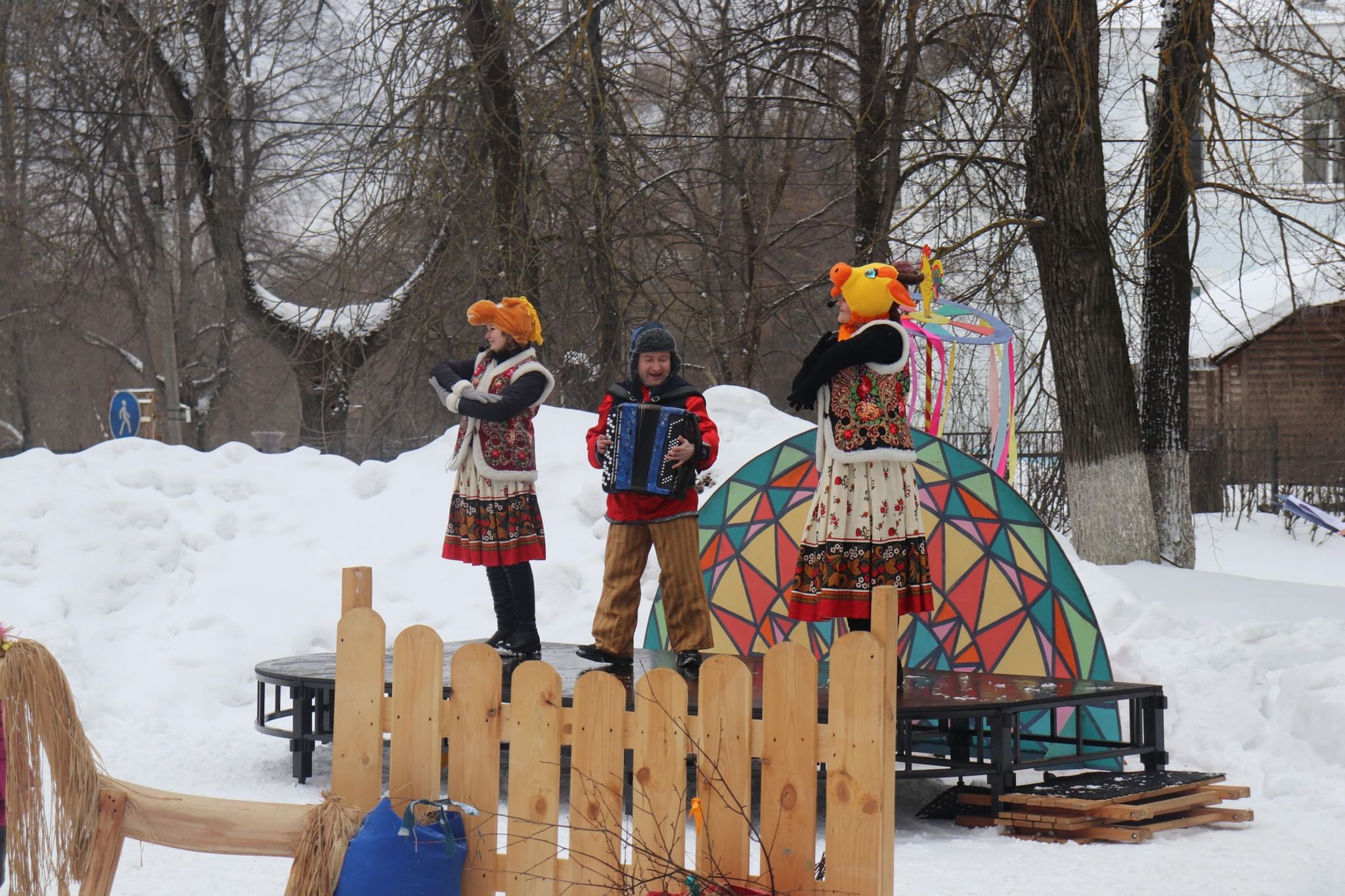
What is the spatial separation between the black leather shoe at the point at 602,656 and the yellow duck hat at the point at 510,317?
56.4 inches

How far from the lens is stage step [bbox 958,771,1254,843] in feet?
17.5

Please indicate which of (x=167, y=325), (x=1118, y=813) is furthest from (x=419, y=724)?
(x=167, y=325)

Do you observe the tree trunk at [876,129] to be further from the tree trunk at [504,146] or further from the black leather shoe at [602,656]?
the black leather shoe at [602,656]

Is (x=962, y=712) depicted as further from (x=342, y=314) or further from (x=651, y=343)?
(x=342, y=314)

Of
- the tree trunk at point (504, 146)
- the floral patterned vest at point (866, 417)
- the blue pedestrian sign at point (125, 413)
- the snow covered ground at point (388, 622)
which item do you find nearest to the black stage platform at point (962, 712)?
the snow covered ground at point (388, 622)

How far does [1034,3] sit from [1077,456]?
3.24 m

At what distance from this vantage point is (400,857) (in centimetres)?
338

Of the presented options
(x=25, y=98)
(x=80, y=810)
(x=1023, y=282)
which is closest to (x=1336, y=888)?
(x=80, y=810)

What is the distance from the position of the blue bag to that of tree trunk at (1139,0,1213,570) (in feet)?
27.9

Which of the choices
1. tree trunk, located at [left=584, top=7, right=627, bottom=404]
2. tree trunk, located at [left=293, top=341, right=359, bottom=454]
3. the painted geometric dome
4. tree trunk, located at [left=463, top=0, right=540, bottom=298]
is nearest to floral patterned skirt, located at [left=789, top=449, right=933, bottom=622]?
the painted geometric dome

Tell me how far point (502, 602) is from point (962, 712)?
2263 mm

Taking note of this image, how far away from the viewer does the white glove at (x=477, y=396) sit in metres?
6.09

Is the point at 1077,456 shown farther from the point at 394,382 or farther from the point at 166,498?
the point at 394,382

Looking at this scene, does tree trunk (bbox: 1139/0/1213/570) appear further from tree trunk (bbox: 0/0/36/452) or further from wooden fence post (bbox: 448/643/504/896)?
tree trunk (bbox: 0/0/36/452)
